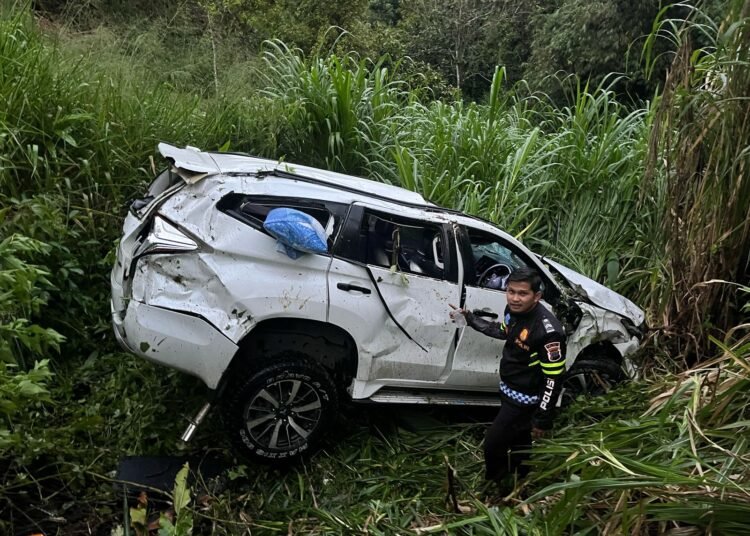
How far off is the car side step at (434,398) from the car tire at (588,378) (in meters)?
0.64

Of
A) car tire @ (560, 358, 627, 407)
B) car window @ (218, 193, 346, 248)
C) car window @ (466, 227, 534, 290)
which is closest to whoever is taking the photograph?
car window @ (218, 193, 346, 248)

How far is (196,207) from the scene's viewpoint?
3836 millimetres

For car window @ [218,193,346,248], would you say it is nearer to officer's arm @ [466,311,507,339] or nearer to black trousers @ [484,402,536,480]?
officer's arm @ [466,311,507,339]

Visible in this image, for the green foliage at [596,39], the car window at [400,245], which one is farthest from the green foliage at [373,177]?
the green foliage at [596,39]

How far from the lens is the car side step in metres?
4.28

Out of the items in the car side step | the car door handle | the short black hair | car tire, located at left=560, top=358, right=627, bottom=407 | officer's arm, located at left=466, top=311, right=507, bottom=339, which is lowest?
car tire, located at left=560, top=358, right=627, bottom=407

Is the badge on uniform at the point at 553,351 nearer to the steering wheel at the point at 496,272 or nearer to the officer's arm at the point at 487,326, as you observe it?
the officer's arm at the point at 487,326

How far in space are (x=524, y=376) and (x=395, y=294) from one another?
1.00 metres

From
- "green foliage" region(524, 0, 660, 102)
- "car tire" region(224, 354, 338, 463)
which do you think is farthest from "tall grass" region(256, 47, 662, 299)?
"green foliage" region(524, 0, 660, 102)

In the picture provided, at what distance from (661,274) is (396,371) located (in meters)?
2.88

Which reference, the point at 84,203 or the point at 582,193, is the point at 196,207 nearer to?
the point at 84,203

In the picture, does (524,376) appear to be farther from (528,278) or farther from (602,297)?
(602,297)

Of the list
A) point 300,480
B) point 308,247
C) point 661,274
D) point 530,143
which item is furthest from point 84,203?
point 661,274

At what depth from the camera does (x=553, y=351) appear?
367 centimetres
